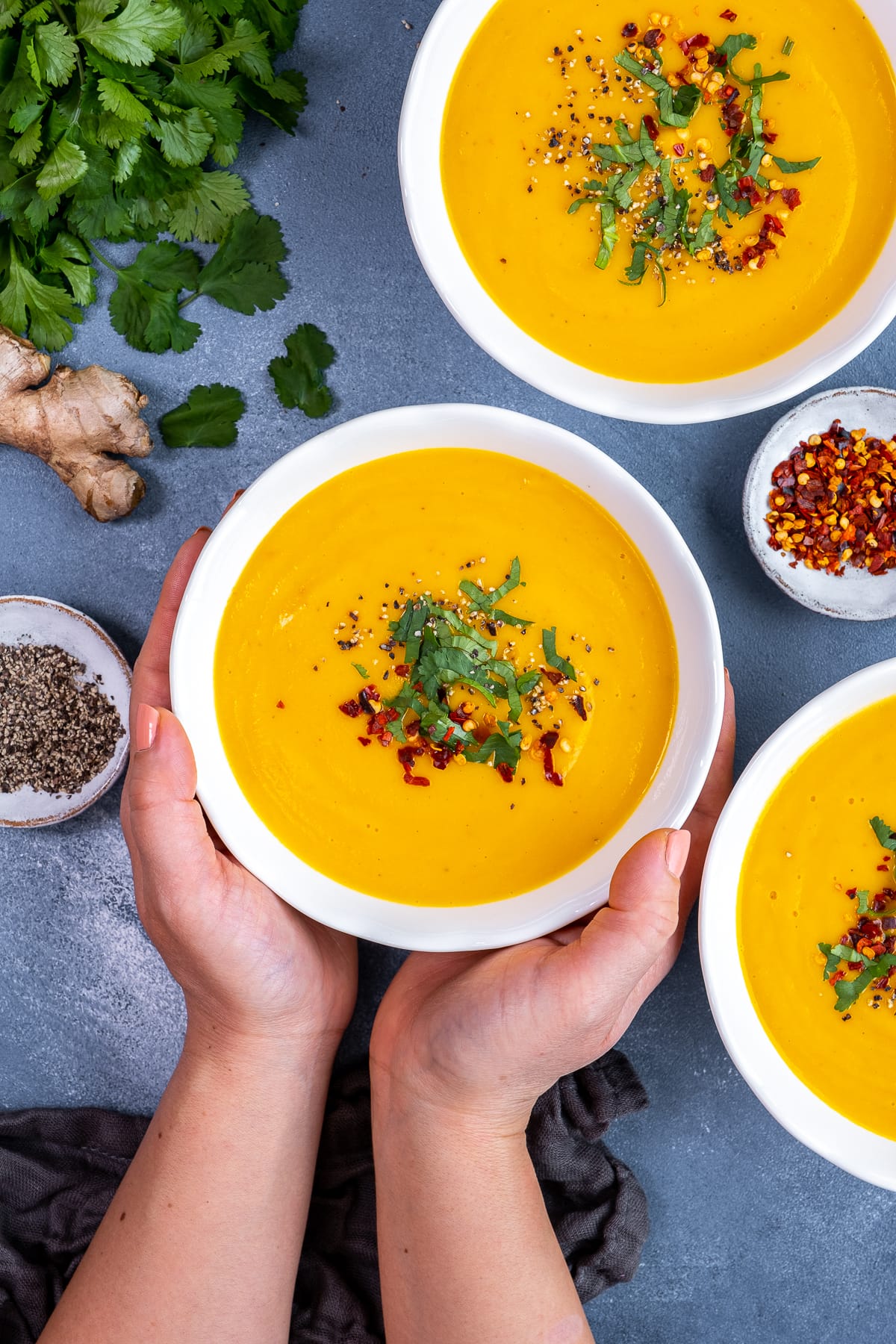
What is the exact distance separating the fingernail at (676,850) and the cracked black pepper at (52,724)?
1.29m

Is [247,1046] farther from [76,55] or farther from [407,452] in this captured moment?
[76,55]

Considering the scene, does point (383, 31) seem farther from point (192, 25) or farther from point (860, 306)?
point (860, 306)

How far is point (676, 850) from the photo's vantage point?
5.61 ft

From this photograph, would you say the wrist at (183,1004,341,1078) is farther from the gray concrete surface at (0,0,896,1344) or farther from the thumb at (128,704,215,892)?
the thumb at (128,704,215,892)

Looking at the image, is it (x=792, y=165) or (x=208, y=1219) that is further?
(x=208, y=1219)

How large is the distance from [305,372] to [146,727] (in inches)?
36.0

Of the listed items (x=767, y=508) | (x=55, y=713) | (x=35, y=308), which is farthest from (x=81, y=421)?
(x=767, y=508)

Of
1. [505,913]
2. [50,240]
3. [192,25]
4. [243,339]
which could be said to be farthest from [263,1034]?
[192,25]

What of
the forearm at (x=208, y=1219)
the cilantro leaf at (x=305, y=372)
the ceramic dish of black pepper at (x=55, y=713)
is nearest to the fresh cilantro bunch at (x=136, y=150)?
the cilantro leaf at (x=305, y=372)

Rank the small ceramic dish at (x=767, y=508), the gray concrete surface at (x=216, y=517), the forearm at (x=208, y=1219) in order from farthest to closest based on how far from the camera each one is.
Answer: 1. the gray concrete surface at (x=216, y=517)
2. the small ceramic dish at (x=767, y=508)
3. the forearm at (x=208, y=1219)

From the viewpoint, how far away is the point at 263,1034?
2098 mm

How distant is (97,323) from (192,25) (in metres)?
0.65

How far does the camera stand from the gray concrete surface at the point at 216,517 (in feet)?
7.52

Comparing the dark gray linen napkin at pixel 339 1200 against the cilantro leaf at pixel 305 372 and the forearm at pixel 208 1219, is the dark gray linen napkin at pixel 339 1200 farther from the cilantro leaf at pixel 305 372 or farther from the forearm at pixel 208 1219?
the cilantro leaf at pixel 305 372
